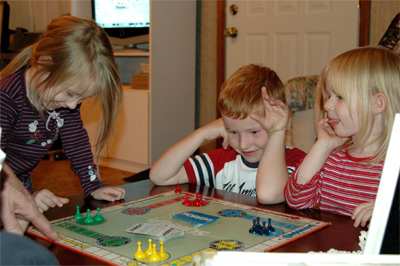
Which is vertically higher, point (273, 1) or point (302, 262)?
point (273, 1)

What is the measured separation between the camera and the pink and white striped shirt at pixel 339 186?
3.95 ft

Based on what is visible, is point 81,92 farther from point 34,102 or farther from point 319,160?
point 319,160

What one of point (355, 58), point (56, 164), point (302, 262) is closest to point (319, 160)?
point (355, 58)

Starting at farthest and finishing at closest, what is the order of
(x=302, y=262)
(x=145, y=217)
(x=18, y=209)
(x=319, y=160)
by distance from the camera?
(x=319, y=160) → (x=145, y=217) → (x=18, y=209) → (x=302, y=262)

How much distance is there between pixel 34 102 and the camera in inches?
54.9

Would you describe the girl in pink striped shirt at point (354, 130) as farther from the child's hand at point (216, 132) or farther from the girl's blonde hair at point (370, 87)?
the child's hand at point (216, 132)

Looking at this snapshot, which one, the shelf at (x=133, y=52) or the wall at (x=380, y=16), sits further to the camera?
the shelf at (x=133, y=52)

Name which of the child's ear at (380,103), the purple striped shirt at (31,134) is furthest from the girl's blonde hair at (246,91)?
the purple striped shirt at (31,134)

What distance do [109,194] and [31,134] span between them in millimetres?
397

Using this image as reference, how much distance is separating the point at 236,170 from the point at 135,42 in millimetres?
2493

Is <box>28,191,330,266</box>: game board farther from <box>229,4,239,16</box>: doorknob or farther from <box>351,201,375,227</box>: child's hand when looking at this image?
<box>229,4,239,16</box>: doorknob

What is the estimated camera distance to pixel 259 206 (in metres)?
1.15

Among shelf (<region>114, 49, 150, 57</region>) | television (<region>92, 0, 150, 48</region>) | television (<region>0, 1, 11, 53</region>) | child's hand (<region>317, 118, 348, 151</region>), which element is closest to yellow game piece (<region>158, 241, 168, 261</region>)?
child's hand (<region>317, 118, 348, 151</region>)

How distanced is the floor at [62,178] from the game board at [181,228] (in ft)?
7.25
